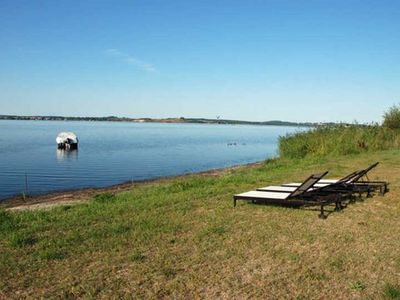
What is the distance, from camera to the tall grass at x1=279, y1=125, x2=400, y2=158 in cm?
2544

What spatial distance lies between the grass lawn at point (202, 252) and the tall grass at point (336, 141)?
15.8 m

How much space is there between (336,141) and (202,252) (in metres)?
21.1

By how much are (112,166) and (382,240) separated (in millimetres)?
28064

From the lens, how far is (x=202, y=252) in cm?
638

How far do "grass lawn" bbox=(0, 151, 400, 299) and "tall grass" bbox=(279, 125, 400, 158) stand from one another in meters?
15.8

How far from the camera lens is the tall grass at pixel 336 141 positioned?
25.4 meters

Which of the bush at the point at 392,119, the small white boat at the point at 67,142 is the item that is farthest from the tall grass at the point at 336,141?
the small white boat at the point at 67,142

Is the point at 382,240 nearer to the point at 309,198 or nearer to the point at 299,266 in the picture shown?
the point at 299,266

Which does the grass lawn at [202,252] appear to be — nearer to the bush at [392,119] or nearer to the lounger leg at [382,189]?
the lounger leg at [382,189]

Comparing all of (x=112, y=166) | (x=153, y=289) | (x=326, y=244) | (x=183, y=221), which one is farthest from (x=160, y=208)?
(x=112, y=166)

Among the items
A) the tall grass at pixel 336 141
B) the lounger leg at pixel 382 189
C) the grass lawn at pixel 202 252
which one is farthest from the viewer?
the tall grass at pixel 336 141

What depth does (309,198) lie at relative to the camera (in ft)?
32.7

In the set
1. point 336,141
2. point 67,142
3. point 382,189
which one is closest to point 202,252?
point 382,189

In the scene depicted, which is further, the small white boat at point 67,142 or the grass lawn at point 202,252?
the small white boat at point 67,142
